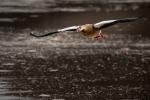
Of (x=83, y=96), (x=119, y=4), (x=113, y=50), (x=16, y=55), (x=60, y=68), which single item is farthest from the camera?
(x=119, y=4)

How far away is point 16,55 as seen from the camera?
91.4 feet

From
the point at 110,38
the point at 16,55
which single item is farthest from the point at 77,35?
the point at 16,55

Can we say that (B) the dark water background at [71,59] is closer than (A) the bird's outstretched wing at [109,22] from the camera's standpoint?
No

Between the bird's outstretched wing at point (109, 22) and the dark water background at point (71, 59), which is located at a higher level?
the bird's outstretched wing at point (109, 22)

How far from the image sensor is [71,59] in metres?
27.6

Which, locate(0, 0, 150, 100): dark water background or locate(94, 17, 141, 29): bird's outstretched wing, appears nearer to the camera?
locate(94, 17, 141, 29): bird's outstretched wing

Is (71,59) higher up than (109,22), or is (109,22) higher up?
(109,22)

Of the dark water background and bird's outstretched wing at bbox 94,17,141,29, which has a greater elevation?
bird's outstretched wing at bbox 94,17,141,29

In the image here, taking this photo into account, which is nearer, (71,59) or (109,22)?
(109,22)

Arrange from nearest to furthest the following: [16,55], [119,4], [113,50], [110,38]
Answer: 1. [16,55]
2. [113,50]
3. [110,38]
4. [119,4]

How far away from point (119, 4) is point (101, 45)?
17.5 meters

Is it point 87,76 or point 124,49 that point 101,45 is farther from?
point 87,76

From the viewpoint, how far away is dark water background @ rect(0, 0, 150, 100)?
71.7 ft

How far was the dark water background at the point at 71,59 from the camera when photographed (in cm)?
2186
